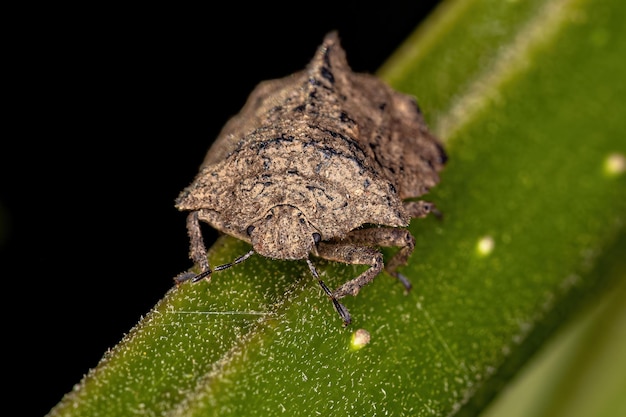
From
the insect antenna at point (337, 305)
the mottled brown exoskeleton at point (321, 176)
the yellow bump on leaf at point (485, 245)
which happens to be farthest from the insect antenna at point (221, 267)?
the yellow bump on leaf at point (485, 245)

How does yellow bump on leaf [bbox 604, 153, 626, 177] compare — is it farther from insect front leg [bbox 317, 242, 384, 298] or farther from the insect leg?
the insect leg

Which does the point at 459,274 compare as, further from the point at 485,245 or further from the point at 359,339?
the point at 359,339

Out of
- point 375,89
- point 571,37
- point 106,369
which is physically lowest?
point 106,369

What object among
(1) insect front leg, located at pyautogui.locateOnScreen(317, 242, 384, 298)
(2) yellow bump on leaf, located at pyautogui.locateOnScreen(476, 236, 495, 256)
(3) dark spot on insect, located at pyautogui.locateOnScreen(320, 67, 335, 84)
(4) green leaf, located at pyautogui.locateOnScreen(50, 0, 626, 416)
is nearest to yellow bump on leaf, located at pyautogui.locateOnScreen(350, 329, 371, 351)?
(4) green leaf, located at pyautogui.locateOnScreen(50, 0, 626, 416)

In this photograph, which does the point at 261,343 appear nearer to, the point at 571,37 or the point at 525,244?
the point at 525,244

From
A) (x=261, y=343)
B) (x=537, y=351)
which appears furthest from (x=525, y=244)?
(x=261, y=343)

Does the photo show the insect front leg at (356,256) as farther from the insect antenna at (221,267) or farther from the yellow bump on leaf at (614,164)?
the yellow bump on leaf at (614,164)
